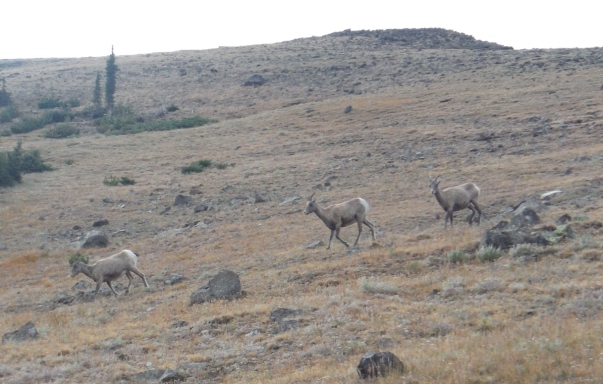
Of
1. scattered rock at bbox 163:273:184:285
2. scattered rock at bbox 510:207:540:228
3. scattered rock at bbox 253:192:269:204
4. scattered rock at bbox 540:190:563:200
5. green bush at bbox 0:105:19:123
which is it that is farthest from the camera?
green bush at bbox 0:105:19:123

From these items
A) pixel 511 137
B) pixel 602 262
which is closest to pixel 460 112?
pixel 511 137

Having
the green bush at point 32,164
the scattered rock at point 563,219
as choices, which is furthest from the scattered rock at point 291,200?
the green bush at point 32,164

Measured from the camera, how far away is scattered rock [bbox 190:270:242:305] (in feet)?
47.8

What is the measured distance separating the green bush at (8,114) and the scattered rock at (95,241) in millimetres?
43510

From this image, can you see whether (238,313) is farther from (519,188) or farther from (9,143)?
(9,143)

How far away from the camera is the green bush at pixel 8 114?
63188 millimetres

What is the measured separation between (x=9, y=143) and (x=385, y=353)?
165 feet

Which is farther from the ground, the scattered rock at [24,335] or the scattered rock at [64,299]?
the scattered rock at [24,335]

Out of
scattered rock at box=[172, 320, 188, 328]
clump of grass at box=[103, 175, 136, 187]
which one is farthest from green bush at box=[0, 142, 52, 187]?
scattered rock at box=[172, 320, 188, 328]

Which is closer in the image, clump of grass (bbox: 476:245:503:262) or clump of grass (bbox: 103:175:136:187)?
clump of grass (bbox: 476:245:503:262)

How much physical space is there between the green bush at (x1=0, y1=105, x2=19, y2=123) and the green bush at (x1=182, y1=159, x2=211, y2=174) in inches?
1259

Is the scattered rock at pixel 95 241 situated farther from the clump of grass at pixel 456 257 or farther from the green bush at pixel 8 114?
the green bush at pixel 8 114

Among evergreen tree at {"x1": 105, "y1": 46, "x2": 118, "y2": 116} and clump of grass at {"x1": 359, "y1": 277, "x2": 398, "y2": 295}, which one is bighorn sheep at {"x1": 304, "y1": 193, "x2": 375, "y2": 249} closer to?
clump of grass at {"x1": 359, "y1": 277, "x2": 398, "y2": 295}

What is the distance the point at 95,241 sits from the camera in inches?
989
